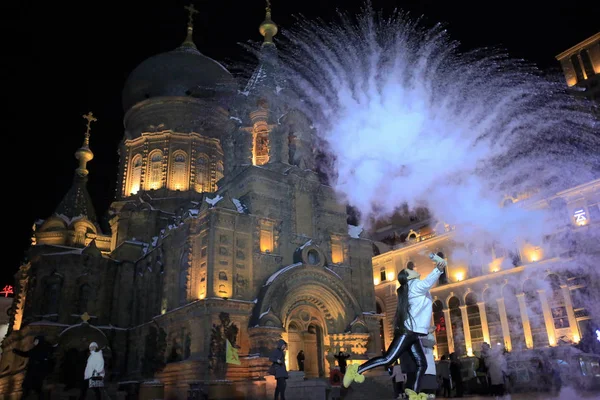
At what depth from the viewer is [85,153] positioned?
37875mm

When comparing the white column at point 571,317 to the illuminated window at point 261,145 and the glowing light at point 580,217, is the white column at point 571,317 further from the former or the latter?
the illuminated window at point 261,145

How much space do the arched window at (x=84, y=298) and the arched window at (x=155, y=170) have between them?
8461 mm

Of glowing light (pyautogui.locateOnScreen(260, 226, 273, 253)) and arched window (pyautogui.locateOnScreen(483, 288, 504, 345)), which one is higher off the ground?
glowing light (pyautogui.locateOnScreen(260, 226, 273, 253))

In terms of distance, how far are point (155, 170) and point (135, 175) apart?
1689mm

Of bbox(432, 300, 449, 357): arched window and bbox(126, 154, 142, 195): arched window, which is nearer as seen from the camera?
bbox(432, 300, 449, 357): arched window

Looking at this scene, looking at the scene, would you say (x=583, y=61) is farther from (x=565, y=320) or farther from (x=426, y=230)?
(x=565, y=320)

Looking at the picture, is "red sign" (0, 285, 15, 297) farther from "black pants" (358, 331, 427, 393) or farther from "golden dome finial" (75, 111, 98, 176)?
"black pants" (358, 331, 427, 393)

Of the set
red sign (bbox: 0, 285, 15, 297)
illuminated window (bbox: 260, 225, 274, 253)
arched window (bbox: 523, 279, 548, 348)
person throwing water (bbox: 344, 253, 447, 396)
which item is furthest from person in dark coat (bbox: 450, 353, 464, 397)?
red sign (bbox: 0, 285, 15, 297)

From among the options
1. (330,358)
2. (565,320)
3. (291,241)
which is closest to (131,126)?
(291,241)

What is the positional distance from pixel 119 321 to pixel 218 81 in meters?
19.0

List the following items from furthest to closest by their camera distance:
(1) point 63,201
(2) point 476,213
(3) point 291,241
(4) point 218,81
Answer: (4) point 218,81
(1) point 63,201
(3) point 291,241
(2) point 476,213

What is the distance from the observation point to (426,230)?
130 feet

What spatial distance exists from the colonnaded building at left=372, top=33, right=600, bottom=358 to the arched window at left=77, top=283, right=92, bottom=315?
22055 mm

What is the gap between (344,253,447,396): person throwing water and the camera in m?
7.83
